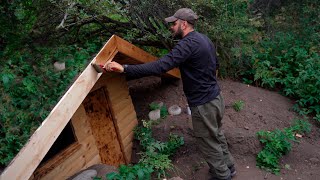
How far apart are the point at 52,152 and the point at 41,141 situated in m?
1.81

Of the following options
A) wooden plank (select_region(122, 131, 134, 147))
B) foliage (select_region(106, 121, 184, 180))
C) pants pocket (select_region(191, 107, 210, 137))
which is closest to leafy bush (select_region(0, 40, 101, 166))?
foliage (select_region(106, 121, 184, 180))

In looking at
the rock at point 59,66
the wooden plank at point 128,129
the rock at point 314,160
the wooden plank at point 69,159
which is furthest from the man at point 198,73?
the wooden plank at point 128,129

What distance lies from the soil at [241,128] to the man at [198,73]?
2.75 ft

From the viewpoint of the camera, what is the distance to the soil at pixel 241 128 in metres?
5.36

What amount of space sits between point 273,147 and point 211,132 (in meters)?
1.59

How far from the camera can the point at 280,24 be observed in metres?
Result: 9.03

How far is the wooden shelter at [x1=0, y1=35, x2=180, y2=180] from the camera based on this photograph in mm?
3221

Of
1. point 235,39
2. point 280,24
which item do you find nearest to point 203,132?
point 235,39

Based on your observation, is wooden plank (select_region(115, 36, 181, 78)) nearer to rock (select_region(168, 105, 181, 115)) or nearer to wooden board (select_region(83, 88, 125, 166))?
wooden board (select_region(83, 88, 125, 166))

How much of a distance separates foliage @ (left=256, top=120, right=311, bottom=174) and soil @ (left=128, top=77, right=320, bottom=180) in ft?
0.37

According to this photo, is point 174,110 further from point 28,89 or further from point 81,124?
point 28,89

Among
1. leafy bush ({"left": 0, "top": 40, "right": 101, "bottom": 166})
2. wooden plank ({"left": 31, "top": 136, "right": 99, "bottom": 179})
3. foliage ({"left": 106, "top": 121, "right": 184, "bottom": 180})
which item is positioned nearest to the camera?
leafy bush ({"left": 0, "top": 40, "right": 101, "bottom": 166})

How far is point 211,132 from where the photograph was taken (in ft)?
14.6

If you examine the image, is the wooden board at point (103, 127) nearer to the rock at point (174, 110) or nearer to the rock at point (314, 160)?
the rock at point (174, 110)
